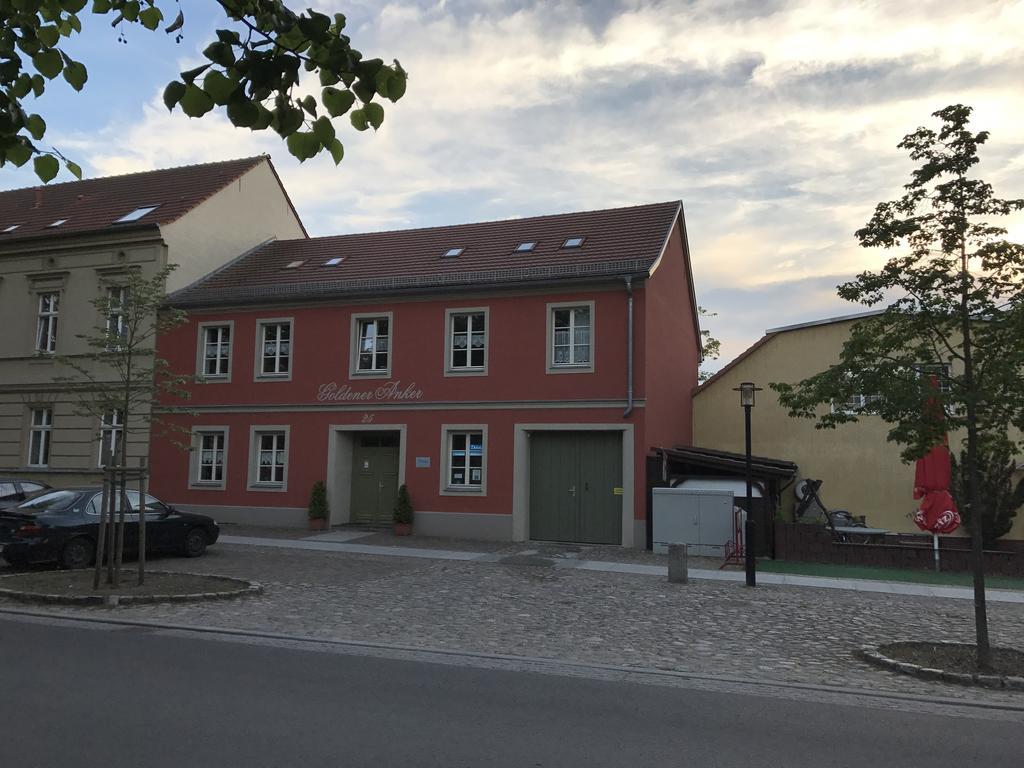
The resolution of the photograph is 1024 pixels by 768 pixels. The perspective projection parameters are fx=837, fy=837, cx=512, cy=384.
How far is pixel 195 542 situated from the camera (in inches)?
648

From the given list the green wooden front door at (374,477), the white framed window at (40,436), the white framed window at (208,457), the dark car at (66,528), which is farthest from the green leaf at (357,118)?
the white framed window at (40,436)

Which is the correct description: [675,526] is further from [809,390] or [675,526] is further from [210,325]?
[210,325]

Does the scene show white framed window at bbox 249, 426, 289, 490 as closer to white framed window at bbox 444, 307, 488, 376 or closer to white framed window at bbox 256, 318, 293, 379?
white framed window at bbox 256, 318, 293, 379

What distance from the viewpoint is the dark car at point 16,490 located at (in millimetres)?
Result: 17156

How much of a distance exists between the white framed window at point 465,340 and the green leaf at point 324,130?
17219 millimetres

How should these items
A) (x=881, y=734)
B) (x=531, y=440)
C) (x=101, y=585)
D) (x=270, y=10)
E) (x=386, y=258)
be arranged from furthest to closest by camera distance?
(x=386, y=258) → (x=531, y=440) → (x=101, y=585) → (x=881, y=734) → (x=270, y=10)

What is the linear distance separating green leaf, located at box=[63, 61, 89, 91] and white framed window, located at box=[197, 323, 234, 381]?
67.3 ft

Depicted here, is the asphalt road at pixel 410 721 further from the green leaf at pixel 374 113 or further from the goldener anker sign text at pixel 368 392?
the goldener anker sign text at pixel 368 392

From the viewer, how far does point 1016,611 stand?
490 inches

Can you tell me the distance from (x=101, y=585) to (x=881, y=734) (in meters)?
10.7

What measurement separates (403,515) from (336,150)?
57.3ft

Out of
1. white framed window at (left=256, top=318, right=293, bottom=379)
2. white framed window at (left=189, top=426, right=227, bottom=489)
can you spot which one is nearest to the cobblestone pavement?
white framed window at (left=189, top=426, right=227, bottom=489)

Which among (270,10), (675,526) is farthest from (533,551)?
(270,10)

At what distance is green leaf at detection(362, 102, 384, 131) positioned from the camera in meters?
3.88
